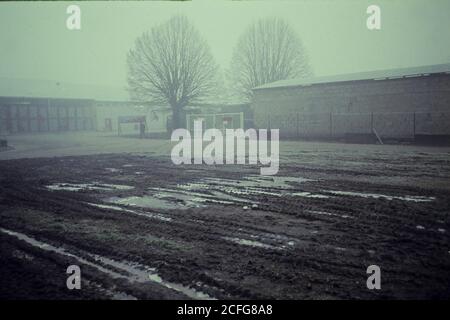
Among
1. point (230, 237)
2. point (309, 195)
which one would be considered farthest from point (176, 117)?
point (230, 237)

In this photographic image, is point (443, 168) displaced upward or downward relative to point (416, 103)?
downward

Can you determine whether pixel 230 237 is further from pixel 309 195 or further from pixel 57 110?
pixel 57 110

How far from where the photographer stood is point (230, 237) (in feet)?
16.8

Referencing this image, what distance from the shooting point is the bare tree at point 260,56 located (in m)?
49.9

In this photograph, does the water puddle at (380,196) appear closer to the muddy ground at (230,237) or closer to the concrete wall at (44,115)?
the muddy ground at (230,237)

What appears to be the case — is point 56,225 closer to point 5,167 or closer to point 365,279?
point 365,279

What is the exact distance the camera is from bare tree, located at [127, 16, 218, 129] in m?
37.9

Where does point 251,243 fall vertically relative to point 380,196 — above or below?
below

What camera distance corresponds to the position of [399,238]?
488 cm

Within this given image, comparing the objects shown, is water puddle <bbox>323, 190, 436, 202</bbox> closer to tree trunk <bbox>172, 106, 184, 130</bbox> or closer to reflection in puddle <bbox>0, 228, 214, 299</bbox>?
reflection in puddle <bbox>0, 228, 214, 299</bbox>

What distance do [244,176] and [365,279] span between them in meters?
7.00

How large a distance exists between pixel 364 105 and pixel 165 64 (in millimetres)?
22281

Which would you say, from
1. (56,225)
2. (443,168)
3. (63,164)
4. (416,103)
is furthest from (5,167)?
(416,103)
